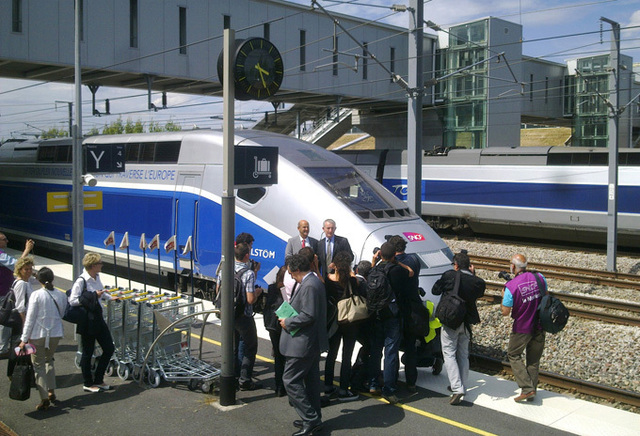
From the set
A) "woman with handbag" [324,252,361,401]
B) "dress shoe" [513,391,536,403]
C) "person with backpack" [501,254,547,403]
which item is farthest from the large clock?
"dress shoe" [513,391,536,403]

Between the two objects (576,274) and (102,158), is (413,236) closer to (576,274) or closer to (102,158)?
(102,158)

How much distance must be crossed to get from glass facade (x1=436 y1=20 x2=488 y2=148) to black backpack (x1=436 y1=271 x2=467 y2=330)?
27353mm

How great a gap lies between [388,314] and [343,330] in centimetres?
55

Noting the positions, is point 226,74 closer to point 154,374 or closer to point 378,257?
point 378,257

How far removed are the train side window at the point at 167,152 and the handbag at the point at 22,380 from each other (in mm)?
6491

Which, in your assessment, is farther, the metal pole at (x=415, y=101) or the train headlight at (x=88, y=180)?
the metal pole at (x=415, y=101)

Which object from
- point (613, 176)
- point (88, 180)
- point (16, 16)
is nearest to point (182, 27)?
point (16, 16)

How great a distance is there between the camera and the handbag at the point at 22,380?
6.65 metres

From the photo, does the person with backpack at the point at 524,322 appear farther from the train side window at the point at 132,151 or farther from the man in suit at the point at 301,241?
the train side window at the point at 132,151

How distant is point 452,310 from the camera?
6887 millimetres

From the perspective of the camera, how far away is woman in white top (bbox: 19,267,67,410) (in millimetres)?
6652

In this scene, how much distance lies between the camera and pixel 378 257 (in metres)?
7.97

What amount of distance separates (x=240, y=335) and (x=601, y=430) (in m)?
4.00

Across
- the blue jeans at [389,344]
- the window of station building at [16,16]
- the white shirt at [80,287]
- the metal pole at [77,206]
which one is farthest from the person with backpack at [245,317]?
the window of station building at [16,16]
